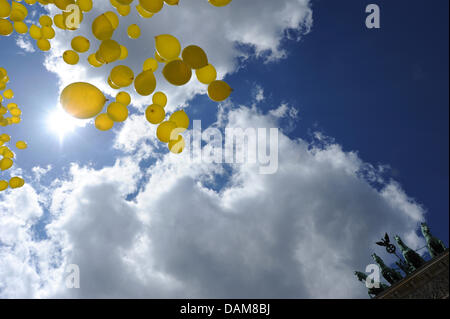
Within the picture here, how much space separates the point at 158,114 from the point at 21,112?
4.27 meters

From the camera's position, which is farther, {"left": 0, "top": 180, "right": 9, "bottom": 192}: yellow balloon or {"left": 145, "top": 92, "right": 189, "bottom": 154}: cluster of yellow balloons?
{"left": 0, "top": 180, "right": 9, "bottom": 192}: yellow balloon

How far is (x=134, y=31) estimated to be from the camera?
12.4ft

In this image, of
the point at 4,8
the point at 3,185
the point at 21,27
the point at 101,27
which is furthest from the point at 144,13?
the point at 3,185

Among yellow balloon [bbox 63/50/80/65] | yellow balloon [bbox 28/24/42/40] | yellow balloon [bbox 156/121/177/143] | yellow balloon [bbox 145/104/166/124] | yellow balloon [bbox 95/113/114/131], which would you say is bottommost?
yellow balloon [bbox 156/121/177/143]

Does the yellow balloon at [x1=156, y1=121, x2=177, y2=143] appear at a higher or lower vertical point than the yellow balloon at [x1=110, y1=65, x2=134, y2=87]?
lower

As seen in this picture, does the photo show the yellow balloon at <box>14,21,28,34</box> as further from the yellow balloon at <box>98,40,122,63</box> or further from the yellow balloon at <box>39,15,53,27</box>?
the yellow balloon at <box>98,40,122,63</box>

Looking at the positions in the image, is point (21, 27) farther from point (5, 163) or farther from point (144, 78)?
point (144, 78)

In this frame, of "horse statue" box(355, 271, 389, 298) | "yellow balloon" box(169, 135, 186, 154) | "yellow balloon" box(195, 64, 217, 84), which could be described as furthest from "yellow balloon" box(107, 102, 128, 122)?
"horse statue" box(355, 271, 389, 298)

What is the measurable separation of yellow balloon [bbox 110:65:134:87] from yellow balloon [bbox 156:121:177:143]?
0.73 m

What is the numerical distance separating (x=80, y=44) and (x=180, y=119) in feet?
5.78

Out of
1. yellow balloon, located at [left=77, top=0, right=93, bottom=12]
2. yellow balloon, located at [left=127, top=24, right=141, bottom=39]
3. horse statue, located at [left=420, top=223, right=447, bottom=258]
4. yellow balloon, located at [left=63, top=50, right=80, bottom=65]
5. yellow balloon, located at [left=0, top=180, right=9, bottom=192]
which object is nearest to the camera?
yellow balloon, located at [left=77, top=0, right=93, bottom=12]

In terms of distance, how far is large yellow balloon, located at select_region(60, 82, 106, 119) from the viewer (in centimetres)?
273

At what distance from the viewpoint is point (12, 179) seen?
4648mm
